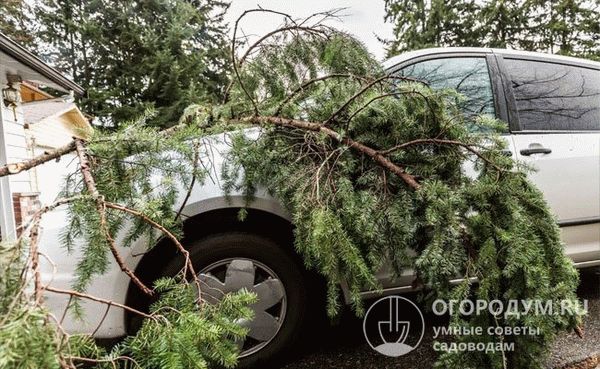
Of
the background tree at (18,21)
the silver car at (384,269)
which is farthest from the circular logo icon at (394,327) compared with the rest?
the background tree at (18,21)

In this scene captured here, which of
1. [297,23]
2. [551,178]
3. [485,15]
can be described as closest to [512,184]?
[551,178]

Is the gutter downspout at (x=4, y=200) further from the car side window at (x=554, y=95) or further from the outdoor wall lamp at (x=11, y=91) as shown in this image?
the car side window at (x=554, y=95)

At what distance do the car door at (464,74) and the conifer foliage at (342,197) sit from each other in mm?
458

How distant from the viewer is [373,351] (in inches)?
75.2

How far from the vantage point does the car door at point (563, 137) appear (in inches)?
84.4

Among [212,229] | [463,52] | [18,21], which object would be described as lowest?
[212,229]

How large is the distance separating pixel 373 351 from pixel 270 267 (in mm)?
760

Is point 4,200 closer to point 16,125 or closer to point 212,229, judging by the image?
point 16,125

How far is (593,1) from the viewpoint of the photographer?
1262 centimetres

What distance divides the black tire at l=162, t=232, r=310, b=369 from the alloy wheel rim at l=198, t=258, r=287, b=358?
21 millimetres

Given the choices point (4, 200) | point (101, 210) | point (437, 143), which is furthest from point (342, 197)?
point (4, 200)

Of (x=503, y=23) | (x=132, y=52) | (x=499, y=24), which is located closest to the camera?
(x=132, y=52)

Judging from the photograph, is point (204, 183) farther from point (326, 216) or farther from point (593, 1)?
point (593, 1)

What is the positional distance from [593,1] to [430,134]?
1610 cm
